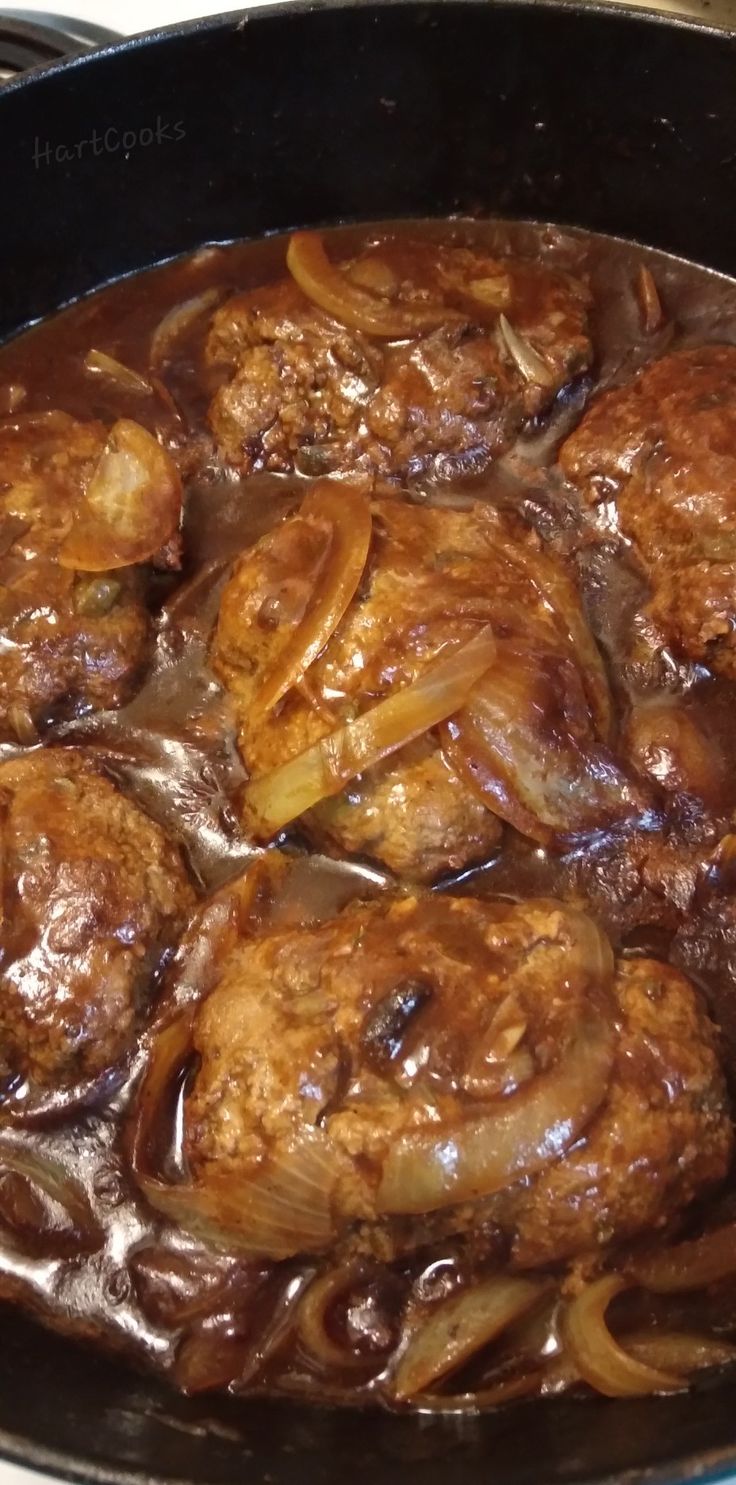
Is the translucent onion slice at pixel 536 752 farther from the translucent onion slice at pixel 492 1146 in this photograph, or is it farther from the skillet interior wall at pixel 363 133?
the skillet interior wall at pixel 363 133

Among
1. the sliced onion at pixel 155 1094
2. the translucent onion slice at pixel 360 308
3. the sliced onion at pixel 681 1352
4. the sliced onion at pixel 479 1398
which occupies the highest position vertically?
the translucent onion slice at pixel 360 308

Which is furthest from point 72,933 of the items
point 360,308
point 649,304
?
point 649,304

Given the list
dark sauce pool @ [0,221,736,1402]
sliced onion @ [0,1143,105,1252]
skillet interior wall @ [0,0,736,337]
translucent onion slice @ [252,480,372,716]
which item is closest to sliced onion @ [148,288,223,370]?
dark sauce pool @ [0,221,736,1402]

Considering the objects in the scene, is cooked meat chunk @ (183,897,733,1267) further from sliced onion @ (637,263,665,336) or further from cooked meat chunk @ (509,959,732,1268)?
sliced onion @ (637,263,665,336)

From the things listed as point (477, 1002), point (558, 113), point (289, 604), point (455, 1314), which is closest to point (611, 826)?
point (477, 1002)

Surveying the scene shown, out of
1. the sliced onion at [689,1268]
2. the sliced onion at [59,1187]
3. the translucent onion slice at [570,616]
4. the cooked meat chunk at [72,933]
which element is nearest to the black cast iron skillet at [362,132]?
the translucent onion slice at [570,616]
